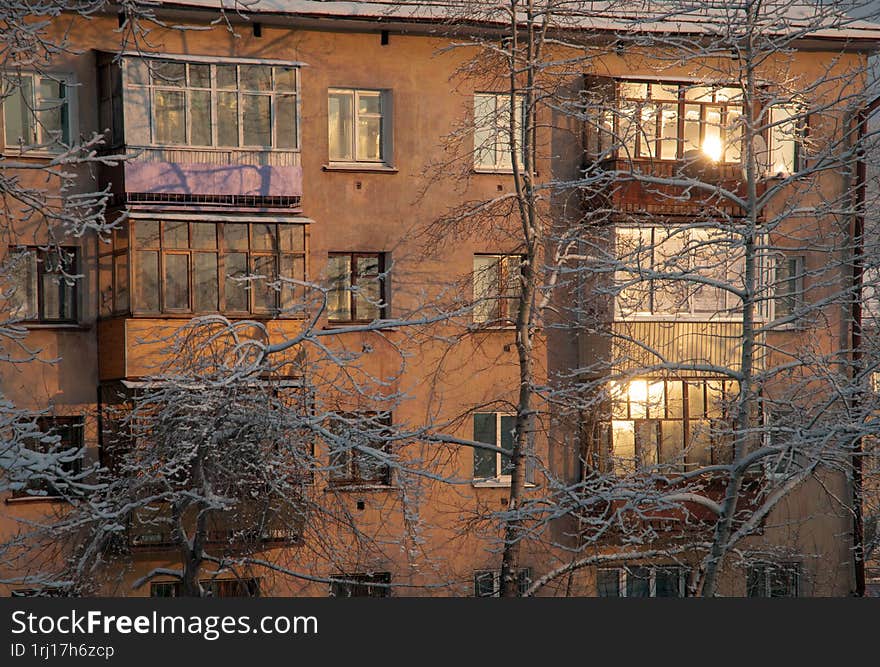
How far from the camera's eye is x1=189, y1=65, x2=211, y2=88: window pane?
20.1 metres

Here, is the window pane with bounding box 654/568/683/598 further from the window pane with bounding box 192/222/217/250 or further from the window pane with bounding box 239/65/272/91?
the window pane with bounding box 239/65/272/91

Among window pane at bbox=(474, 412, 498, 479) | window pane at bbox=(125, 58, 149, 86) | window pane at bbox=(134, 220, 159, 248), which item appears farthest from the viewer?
window pane at bbox=(474, 412, 498, 479)

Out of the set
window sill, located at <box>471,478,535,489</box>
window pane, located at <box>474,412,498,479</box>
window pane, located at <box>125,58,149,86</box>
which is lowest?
window sill, located at <box>471,478,535,489</box>

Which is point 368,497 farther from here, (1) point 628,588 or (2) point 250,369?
(2) point 250,369

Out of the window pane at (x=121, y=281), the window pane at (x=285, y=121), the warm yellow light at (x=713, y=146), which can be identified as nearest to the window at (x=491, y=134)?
the window pane at (x=285, y=121)

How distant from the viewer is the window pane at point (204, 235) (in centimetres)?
2014

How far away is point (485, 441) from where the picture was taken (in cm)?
2181

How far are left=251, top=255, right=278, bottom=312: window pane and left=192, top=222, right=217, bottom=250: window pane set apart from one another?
2.21 feet

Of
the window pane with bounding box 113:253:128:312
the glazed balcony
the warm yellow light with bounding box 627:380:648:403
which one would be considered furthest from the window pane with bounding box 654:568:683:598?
the window pane with bounding box 113:253:128:312

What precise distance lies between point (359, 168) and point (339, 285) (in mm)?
1850

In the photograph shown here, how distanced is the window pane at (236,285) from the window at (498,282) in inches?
147

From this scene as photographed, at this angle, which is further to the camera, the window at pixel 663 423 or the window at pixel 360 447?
the window at pixel 663 423

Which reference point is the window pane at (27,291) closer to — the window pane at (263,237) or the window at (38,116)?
the window at (38,116)

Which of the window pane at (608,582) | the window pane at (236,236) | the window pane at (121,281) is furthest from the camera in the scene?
the window pane at (608,582)
